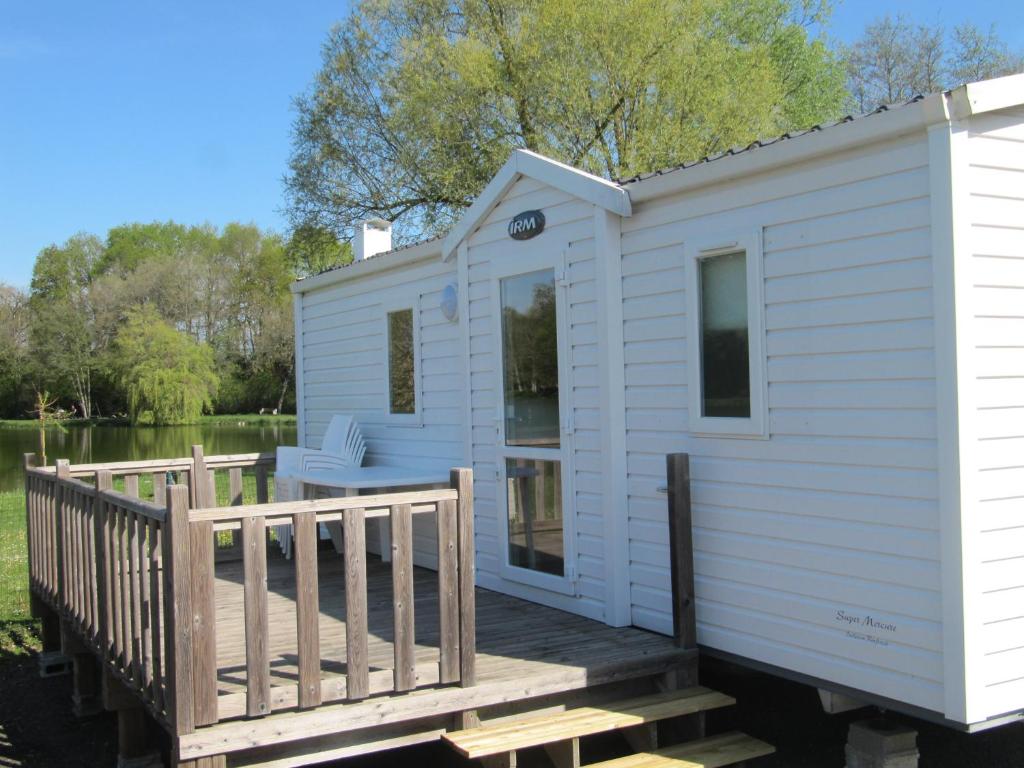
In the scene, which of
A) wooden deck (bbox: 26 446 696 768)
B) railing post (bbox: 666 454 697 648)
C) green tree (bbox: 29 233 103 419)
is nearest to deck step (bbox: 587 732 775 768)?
wooden deck (bbox: 26 446 696 768)

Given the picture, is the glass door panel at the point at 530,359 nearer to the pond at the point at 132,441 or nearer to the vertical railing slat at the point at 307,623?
the vertical railing slat at the point at 307,623

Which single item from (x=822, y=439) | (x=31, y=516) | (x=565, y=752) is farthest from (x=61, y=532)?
(x=822, y=439)

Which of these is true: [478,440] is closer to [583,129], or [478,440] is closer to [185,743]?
[185,743]

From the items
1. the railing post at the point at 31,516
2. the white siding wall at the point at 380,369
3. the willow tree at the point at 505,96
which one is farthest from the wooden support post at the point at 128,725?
the willow tree at the point at 505,96

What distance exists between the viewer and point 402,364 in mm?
7582

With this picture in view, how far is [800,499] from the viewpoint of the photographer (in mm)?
4184

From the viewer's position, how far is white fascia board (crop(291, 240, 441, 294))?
6.98 metres

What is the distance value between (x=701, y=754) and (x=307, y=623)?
5.89ft

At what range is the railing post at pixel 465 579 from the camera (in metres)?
4.13

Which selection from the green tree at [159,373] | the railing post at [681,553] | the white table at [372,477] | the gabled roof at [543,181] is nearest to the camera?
the railing post at [681,553]

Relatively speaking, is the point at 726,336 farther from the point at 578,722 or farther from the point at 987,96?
the point at 578,722

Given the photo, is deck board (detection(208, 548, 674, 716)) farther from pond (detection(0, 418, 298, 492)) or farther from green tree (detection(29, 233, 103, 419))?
green tree (detection(29, 233, 103, 419))

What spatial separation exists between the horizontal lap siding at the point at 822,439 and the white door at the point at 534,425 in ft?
1.94

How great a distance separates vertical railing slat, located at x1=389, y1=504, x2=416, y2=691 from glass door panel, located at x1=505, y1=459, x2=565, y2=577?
1.49 m
